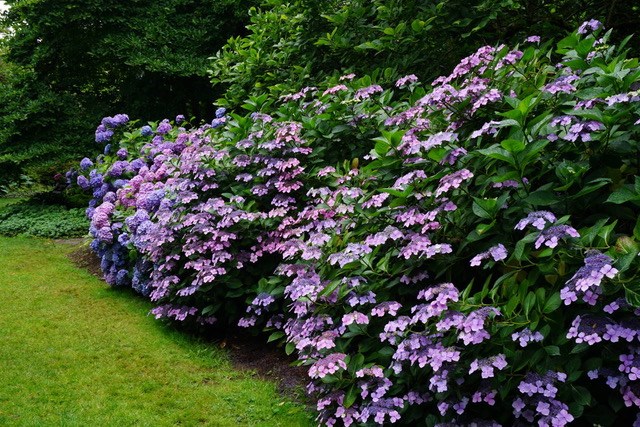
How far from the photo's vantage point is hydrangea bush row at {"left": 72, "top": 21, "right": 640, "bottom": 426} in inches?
82.1

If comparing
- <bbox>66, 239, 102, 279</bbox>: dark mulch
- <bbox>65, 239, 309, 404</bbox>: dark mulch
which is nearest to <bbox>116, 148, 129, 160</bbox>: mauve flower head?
<bbox>66, 239, 102, 279</bbox>: dark mulch

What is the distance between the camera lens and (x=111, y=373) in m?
3.72

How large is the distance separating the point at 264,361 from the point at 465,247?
76.9 inches

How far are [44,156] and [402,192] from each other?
1008 cm

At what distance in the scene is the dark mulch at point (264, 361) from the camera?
3.59 meters

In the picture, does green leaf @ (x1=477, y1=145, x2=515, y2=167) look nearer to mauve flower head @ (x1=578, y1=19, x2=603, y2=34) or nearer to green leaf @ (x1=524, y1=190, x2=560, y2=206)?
green leaf @ (x1=524, y1=190, x2=560, y2=206)

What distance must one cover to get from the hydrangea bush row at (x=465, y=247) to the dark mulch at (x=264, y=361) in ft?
0.68

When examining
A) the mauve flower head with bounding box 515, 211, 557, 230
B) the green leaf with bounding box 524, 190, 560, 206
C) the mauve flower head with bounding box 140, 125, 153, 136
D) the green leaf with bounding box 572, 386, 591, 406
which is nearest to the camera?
the green leaf with bounding box 572, 386, 591, 406

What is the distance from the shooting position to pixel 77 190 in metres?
10.1

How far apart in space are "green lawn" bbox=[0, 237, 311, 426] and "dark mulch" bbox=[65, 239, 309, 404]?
0.29ft

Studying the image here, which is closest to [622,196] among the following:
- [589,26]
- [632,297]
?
[632,297]

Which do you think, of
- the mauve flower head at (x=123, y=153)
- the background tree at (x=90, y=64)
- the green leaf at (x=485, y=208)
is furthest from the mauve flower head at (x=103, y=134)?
the green leaf at (x=485, y=208)

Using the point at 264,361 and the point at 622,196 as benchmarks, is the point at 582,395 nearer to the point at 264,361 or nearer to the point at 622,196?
the point at 622,196

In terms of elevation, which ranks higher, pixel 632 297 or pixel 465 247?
pixel 632 297
